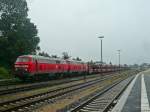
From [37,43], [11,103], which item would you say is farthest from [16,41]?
[11,103]

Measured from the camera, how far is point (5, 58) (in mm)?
62406

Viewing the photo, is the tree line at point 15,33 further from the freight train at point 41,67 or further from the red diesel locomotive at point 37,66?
the red diesel locomotive at point 37,66

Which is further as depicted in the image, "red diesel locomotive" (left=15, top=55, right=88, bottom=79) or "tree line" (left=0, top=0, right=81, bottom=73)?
"tree line" (left=0, top=0, right=81, bottom=73)

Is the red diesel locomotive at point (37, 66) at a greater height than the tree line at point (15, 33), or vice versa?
the tree line at point (15, 33)

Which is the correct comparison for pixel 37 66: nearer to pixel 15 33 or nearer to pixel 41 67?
pixel 41 67

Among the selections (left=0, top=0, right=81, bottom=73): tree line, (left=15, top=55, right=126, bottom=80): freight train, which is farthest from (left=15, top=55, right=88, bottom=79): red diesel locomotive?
(left=0, top=0, right=81, bottom=73): tree line

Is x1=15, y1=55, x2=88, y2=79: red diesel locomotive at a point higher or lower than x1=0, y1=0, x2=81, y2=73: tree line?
lower

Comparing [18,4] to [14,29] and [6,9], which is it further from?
[14,29]

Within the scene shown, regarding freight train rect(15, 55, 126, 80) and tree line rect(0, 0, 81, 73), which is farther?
tree line rect(0, 0, 81, 73)

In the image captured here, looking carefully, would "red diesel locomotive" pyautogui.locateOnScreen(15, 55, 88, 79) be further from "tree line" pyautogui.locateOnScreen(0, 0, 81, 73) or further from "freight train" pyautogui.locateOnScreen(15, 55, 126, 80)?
"tree line" pyautogui.locateOnScreen(0, 0, 81, 73)

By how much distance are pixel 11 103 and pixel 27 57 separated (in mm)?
21389

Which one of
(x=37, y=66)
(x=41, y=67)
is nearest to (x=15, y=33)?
(x=41, y=67)

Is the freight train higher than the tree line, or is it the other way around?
the tree line

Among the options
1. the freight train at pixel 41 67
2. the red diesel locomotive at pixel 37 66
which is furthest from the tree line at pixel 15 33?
the red diesel locomotive at pixel 37 66
